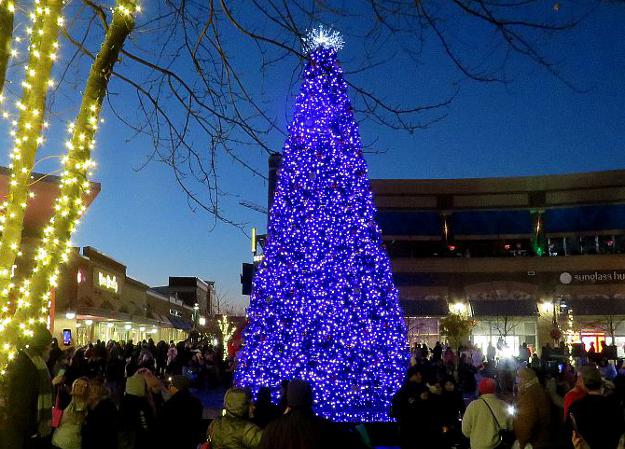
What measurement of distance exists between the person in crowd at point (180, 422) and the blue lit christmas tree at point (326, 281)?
6.58 m

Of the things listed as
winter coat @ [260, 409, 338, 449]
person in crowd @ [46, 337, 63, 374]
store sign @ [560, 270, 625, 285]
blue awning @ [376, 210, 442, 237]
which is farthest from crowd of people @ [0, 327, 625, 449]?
blue awning @ [376, 210, 442, 237]

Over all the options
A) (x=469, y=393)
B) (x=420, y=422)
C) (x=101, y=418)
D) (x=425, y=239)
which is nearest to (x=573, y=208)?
(x=425, y=239)

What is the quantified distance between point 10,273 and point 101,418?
5.50 feet

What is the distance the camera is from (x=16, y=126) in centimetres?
594

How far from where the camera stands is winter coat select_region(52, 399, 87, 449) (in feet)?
19.6

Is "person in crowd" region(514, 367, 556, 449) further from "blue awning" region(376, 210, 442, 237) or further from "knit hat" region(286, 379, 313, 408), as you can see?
"blue awning" region(376, 210, 442, 237)

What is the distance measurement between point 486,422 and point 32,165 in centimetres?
488

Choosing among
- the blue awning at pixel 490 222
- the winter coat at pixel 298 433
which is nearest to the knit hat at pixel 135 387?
the winter coat at pixel 298 433

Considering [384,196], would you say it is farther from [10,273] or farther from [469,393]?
[10,273]

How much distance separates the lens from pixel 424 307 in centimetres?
3753

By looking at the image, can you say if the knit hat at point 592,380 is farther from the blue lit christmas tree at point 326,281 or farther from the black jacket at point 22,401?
the blue lit christmas tree at point 326,281

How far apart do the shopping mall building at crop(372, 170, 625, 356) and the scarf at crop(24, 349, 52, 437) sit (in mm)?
32231

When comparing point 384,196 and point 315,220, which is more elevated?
point 384,196

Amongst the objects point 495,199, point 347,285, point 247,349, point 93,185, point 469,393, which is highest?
point 495,199
